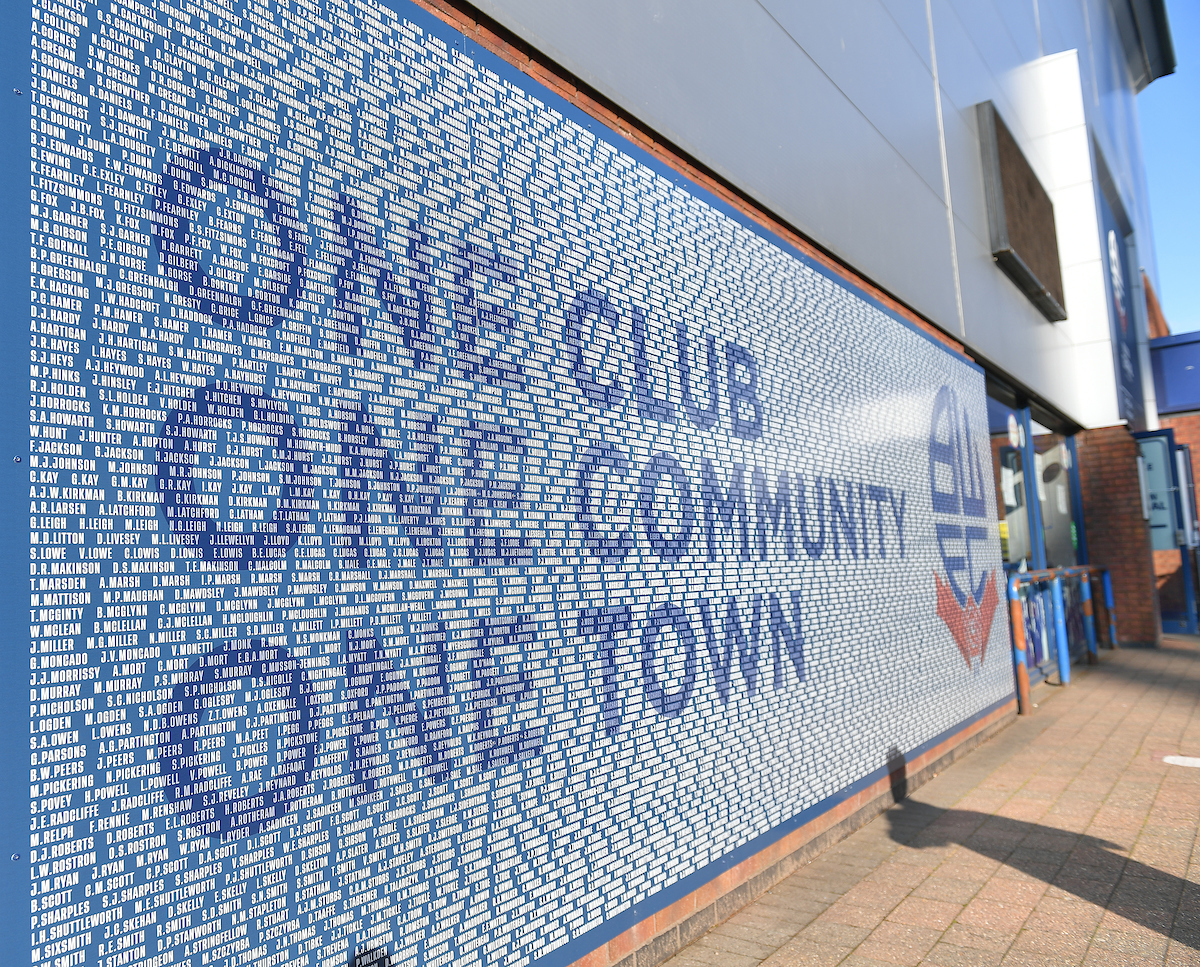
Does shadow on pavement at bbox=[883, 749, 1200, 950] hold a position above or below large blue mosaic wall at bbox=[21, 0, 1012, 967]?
below

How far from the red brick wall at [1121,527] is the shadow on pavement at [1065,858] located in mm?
10129

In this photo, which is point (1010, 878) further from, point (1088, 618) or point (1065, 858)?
point (1088, 618)

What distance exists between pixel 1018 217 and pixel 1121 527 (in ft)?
20.8

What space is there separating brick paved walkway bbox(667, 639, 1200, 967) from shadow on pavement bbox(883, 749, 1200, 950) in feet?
0.03

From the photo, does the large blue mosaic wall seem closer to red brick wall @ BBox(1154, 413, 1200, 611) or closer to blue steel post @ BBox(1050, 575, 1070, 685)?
blue steel post @ BBox(1050, 575, 1070, 685)

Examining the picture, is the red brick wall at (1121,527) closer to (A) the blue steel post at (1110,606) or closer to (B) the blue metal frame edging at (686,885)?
(A) the blue steel post at (1110,606)

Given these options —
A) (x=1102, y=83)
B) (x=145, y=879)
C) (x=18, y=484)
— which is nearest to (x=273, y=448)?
(x=18, y=484)

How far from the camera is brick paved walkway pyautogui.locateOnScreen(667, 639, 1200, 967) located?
326cm

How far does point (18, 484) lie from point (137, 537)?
232 millimetres

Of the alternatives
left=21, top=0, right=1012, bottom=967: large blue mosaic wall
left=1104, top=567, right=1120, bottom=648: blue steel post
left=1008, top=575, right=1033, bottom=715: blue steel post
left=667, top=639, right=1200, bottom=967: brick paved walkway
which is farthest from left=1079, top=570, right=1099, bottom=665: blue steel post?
left=21, top=0, right=1012, bottom=967: large blue mosaic wall

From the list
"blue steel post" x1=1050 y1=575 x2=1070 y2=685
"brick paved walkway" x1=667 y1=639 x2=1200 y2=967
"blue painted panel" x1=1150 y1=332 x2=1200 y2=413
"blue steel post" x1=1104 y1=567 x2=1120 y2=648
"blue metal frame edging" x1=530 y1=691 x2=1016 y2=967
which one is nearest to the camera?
"blue metal frame edging" x1=530 y1=691 x2=1016 y2=967

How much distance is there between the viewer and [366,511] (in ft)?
7.31

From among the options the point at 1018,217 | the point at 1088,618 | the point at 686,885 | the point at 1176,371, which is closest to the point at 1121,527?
the point at 1088,618

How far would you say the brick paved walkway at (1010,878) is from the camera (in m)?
3.26
